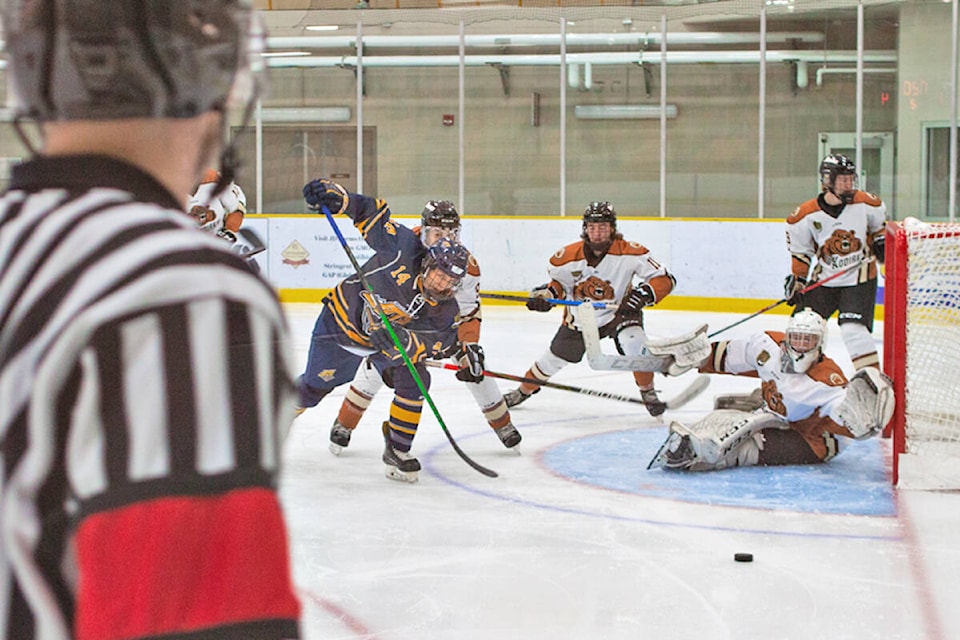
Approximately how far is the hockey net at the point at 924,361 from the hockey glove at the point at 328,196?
1937mm

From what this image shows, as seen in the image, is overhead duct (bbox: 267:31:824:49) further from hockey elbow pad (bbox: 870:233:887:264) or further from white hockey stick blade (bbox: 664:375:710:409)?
white hockey stick blade (bbox: 664:375:710:409)

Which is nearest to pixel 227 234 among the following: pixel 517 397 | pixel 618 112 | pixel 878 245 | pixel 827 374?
pixel 517 397

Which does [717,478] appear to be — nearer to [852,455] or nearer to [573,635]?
[852,455]

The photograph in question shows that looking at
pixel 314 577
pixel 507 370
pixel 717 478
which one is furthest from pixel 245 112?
pixel 507 370

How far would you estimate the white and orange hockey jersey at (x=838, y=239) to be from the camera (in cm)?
597

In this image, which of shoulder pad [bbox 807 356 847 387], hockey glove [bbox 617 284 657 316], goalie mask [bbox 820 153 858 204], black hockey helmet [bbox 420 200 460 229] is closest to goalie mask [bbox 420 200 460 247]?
black hockey helmet [bbox 420 200 460 229]

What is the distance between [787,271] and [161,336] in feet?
30.6

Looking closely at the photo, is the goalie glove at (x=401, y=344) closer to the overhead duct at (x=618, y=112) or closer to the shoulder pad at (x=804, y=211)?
the shoulder pad at (x=804, y=211)

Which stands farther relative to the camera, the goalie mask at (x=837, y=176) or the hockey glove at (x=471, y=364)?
the goalie mask at (x=837, y=176)

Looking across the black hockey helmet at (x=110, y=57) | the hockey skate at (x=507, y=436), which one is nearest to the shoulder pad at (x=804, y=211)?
the hockey skate at (x=507, y=436)

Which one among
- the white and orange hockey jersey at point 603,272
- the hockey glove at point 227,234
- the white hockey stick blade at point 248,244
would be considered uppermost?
the hockey glove at point 227,234

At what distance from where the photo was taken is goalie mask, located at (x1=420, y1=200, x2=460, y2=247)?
199 inches

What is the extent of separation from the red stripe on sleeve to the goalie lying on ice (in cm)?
392

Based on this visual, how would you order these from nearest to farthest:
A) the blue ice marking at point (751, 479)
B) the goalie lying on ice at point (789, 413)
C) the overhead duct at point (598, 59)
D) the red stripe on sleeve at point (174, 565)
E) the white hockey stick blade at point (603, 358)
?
the red stripe on sleeve at point (174, 565) < the blue ice marking at point (751, 479) < the goalie lying on ice at point (789, 413) < the white hockey stick blade at point (603, 358) < the overhead duct at point (598, 59)
